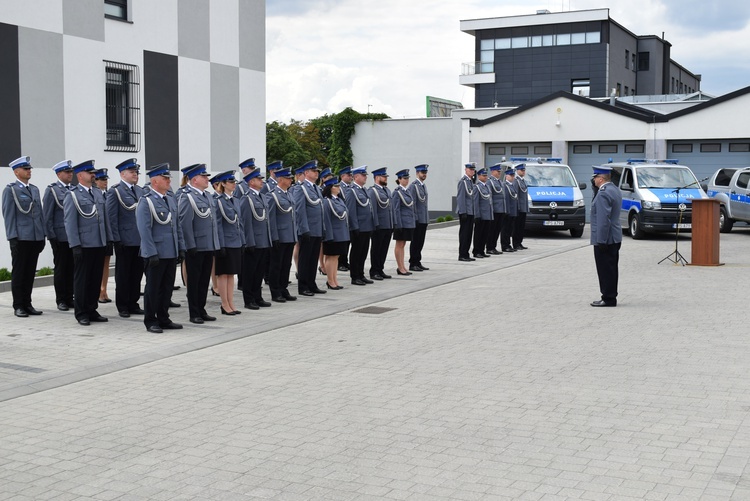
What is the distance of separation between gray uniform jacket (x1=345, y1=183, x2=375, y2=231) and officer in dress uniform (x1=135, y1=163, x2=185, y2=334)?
4.78m

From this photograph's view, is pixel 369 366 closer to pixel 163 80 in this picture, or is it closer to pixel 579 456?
pixel 579 456

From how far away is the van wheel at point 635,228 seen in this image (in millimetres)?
24389

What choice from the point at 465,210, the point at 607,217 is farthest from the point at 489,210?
the point at 607,217

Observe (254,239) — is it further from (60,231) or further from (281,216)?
(60,231)

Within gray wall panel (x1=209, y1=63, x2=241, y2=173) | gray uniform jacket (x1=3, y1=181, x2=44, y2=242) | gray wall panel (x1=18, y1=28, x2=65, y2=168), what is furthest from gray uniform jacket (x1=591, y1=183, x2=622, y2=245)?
gray wall panel (x1=209, y1=63, x2=241, y2=173)

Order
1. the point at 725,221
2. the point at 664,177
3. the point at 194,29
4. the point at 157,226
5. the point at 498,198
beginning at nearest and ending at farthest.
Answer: the point at 157,226 < the point at 498,198 < the point at 194,29 < the point at 664,177 < the point at 725,221

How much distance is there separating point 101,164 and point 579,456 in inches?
590

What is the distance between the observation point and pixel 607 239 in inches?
507

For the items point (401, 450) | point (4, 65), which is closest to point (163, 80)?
point (4, 65)

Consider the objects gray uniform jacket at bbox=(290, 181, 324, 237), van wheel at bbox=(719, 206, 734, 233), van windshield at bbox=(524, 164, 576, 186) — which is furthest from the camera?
van wheel at bbox=(719, 206, 734, 233)

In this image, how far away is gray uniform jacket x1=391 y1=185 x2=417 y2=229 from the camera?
16672 millimetres

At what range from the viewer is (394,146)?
45125mm

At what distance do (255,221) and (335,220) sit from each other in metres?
2.18

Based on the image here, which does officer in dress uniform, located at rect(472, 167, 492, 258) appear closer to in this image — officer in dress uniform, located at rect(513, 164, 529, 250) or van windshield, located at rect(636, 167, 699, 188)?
officer in dress uniform, located at rect(513, 164, 529, 250)
